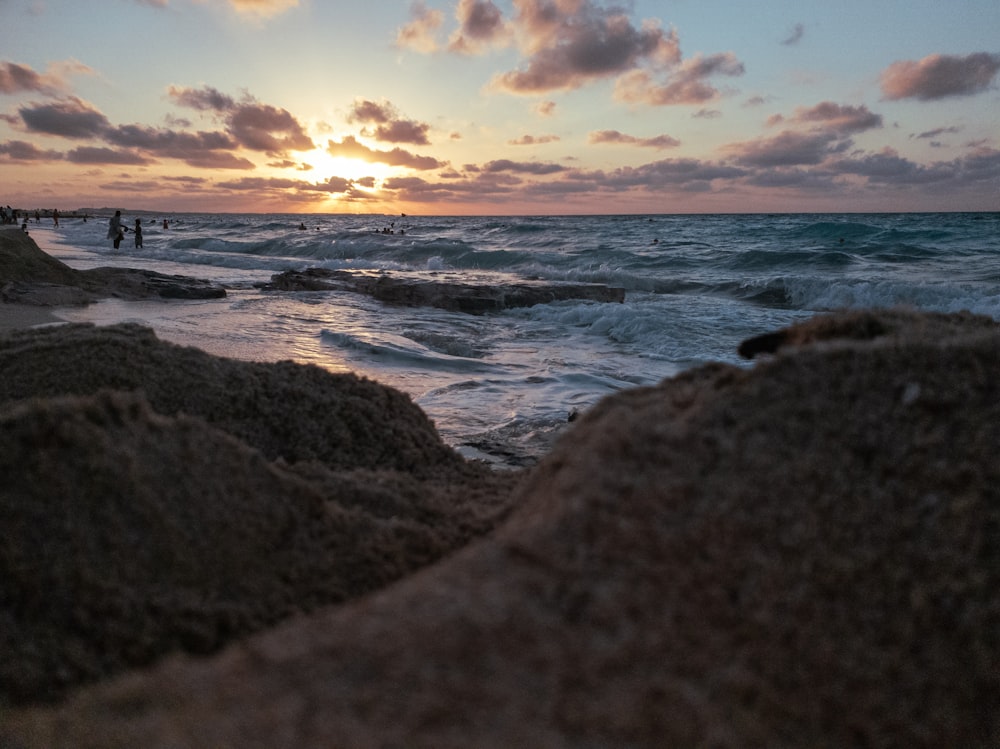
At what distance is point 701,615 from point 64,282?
35.7 feet

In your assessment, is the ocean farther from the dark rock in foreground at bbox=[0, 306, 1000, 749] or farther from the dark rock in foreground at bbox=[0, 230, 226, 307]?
the dark rock in foreground at bbox=[0, 306, 1000, 749]

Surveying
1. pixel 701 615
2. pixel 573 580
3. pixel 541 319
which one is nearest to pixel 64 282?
pixel 541 319

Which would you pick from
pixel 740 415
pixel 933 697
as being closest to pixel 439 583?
pixel 740 415

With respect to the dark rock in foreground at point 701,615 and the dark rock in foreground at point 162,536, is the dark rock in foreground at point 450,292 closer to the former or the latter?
the dark rock in foreground at point 162,536

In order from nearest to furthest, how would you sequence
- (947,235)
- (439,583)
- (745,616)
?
(745,616) → (439,583) → (947,235)

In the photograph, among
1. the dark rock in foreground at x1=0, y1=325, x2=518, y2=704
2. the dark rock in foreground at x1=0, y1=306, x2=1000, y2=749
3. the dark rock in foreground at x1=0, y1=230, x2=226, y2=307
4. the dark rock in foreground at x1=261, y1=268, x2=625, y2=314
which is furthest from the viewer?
the dark rock in foreground at x1=261, y1=268, x2=625, y2=314

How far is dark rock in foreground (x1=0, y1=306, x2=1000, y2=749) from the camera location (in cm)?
92

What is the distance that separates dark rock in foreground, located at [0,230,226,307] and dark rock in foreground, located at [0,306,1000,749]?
Result: 8768 mm

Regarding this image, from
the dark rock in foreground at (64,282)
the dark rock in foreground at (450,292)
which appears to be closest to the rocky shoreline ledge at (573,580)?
the dark rock in foreground at (64,282)

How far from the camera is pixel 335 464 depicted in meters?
2.32

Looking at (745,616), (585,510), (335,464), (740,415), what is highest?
(740,415)

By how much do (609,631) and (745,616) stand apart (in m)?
0.24

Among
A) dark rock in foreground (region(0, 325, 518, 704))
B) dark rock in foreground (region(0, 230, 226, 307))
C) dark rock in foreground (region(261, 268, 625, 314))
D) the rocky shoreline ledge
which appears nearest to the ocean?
dark rock in foreground (region(261, 268, 625, 314))

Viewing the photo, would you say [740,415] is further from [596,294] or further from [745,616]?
[596,294]
